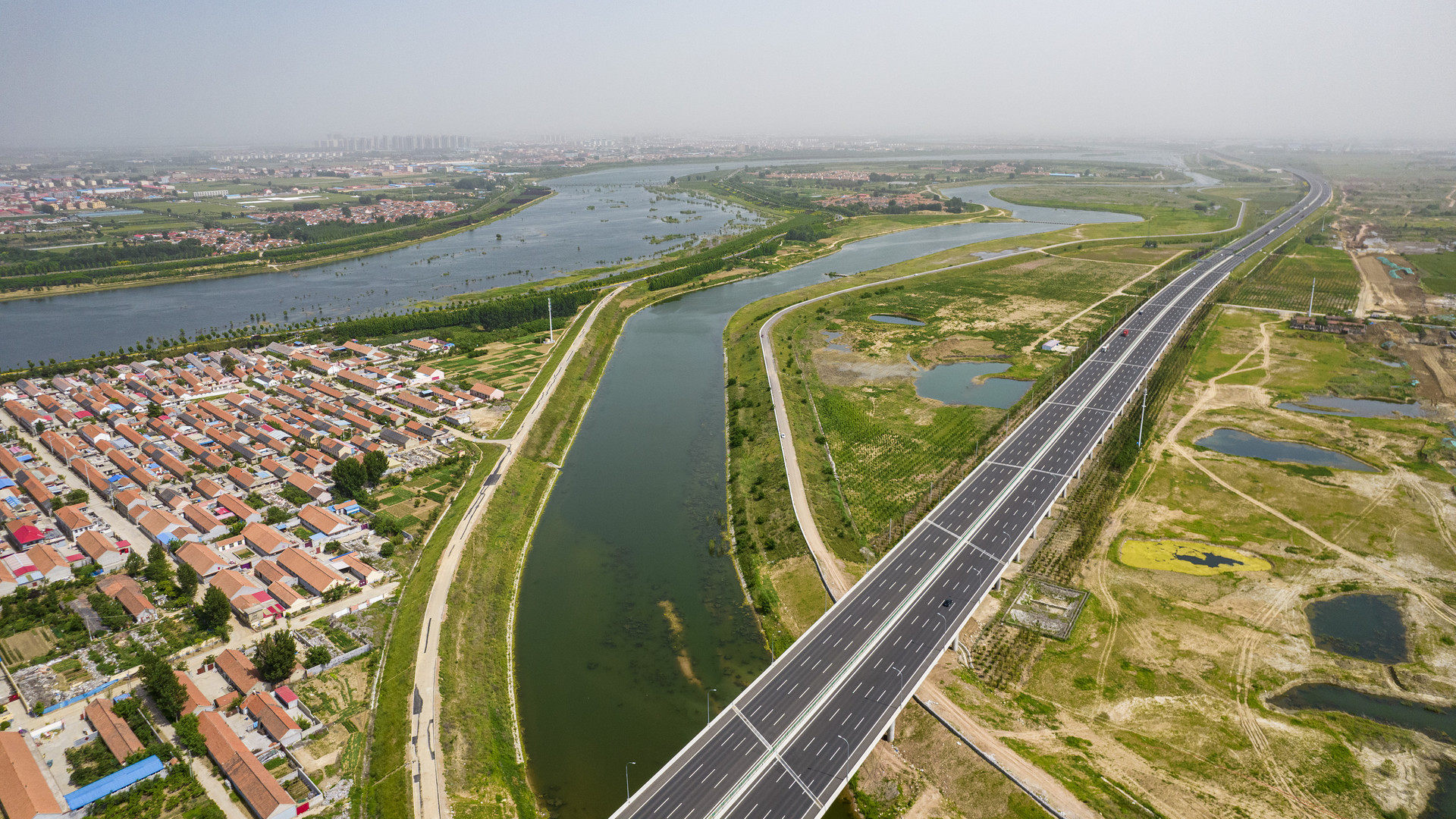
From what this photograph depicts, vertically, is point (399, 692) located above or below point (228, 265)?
below

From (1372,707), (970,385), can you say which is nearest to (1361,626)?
(1372,707)

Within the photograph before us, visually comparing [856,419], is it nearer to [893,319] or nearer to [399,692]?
[893,319]

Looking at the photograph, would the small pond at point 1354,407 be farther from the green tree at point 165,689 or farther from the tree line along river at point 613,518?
the green tree at point 165,689

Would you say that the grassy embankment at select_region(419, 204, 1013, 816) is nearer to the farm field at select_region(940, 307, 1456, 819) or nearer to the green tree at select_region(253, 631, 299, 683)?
the green tree at select_region(253, 631, 299, 683)

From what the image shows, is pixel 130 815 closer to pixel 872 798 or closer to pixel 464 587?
pixel 464 587

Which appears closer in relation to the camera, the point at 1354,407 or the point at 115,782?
the point at 115,782

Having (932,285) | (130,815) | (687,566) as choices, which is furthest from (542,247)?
(130,815)

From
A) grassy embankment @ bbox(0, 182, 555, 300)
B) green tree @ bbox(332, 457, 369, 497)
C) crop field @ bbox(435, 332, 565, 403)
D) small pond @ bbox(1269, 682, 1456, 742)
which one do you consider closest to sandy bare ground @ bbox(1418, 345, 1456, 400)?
small pond @ bbox(1269, 682, 1456, 742)

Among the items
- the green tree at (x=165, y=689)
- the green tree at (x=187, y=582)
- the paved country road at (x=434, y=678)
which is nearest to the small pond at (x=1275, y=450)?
the paved country road at (x=434, y=678)
